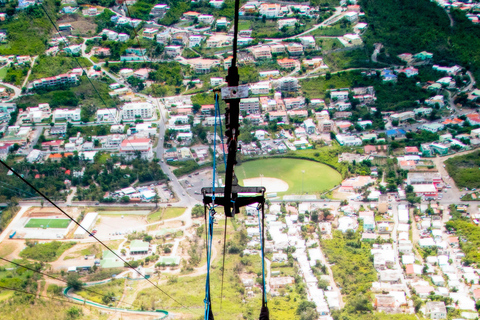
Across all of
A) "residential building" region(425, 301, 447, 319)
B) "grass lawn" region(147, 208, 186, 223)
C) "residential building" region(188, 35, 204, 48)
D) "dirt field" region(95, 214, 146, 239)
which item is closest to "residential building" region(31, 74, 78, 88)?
"residential building" region(188, 35, 204, 48)

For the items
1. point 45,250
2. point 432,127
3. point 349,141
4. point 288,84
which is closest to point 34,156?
point 45,250

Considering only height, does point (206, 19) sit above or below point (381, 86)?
above

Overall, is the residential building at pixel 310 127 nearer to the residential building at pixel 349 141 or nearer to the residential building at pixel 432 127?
the residential building at pixel 349 141

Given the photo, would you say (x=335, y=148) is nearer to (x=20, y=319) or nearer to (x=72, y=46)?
(x=20, y=319)

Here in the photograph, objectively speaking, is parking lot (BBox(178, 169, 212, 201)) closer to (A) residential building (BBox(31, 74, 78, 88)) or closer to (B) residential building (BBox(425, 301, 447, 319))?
(B) residential building (BBox(425, 301, 447, 319))

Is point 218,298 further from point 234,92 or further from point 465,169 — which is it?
point 465,169

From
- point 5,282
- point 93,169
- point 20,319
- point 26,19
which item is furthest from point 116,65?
point 20,319

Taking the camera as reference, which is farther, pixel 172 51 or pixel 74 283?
pixel 172 51
